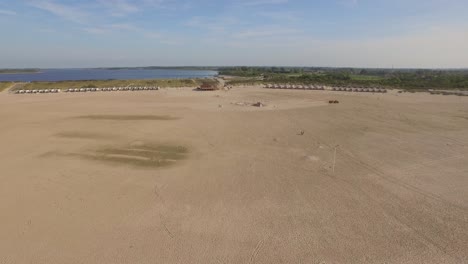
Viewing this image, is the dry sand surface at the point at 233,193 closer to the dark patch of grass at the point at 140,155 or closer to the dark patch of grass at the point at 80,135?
the dark patch of grass at the point at 140,155

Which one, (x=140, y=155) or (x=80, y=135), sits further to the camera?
(x=80, y=135)

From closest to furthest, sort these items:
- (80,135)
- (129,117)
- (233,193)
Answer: (233,193) < (80,135) < (129,117)

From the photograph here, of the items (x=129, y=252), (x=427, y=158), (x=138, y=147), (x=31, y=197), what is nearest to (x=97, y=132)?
(x=138, y=147)

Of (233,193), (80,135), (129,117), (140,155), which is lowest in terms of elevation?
(233,193)

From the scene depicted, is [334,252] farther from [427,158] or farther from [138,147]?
[138,147]

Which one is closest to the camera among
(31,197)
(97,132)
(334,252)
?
(334,252)

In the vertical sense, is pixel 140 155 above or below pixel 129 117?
below

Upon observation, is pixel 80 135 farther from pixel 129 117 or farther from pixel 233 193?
pixel 233 193

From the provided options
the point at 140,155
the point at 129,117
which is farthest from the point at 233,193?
the point at 129,117
